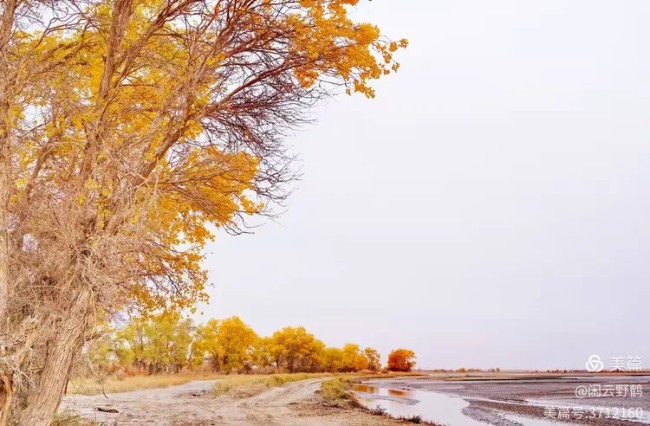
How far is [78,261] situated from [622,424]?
701 inches

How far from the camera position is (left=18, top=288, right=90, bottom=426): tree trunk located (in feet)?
21.2

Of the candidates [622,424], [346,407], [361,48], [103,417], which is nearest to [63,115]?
[361,48]

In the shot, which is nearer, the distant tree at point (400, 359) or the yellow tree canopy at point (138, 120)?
the yellow tree canopy at point (138, 120)

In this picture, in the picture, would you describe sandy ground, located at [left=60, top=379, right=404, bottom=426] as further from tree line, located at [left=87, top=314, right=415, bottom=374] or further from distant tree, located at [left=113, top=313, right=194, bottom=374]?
distant tree, located at [left=113, top=313, right=194, bottom=374]

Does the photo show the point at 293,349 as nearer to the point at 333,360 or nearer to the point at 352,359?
the point at 333,360

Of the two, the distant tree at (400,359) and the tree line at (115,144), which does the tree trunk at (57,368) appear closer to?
the tree line at (115,144)

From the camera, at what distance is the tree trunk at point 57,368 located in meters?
6.47

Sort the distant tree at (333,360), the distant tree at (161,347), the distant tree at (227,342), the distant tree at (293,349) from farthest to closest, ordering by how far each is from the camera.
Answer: the distant tree at (333,360), the distant tree at (293,349), the distant tree at (227,342), the distant tree at (161,347)

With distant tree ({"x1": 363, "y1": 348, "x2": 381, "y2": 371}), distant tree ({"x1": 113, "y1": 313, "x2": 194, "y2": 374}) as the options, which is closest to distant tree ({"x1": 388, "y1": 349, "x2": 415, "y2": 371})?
distant tree ({"x1": 363, "y1": 348, "x2": 381, "y2": 371})

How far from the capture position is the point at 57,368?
21.9 ft

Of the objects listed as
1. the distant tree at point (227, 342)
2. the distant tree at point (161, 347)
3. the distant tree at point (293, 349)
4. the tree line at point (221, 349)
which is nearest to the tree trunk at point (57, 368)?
the tree line at point (221, 349)

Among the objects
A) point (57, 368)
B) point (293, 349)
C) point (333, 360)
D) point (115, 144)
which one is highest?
point (115, 144)

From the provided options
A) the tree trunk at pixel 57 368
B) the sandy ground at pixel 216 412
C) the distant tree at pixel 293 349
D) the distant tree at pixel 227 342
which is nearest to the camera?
the tree trunk at pixel 57 368

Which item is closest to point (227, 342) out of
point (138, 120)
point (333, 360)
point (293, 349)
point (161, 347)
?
point (161, 347)
